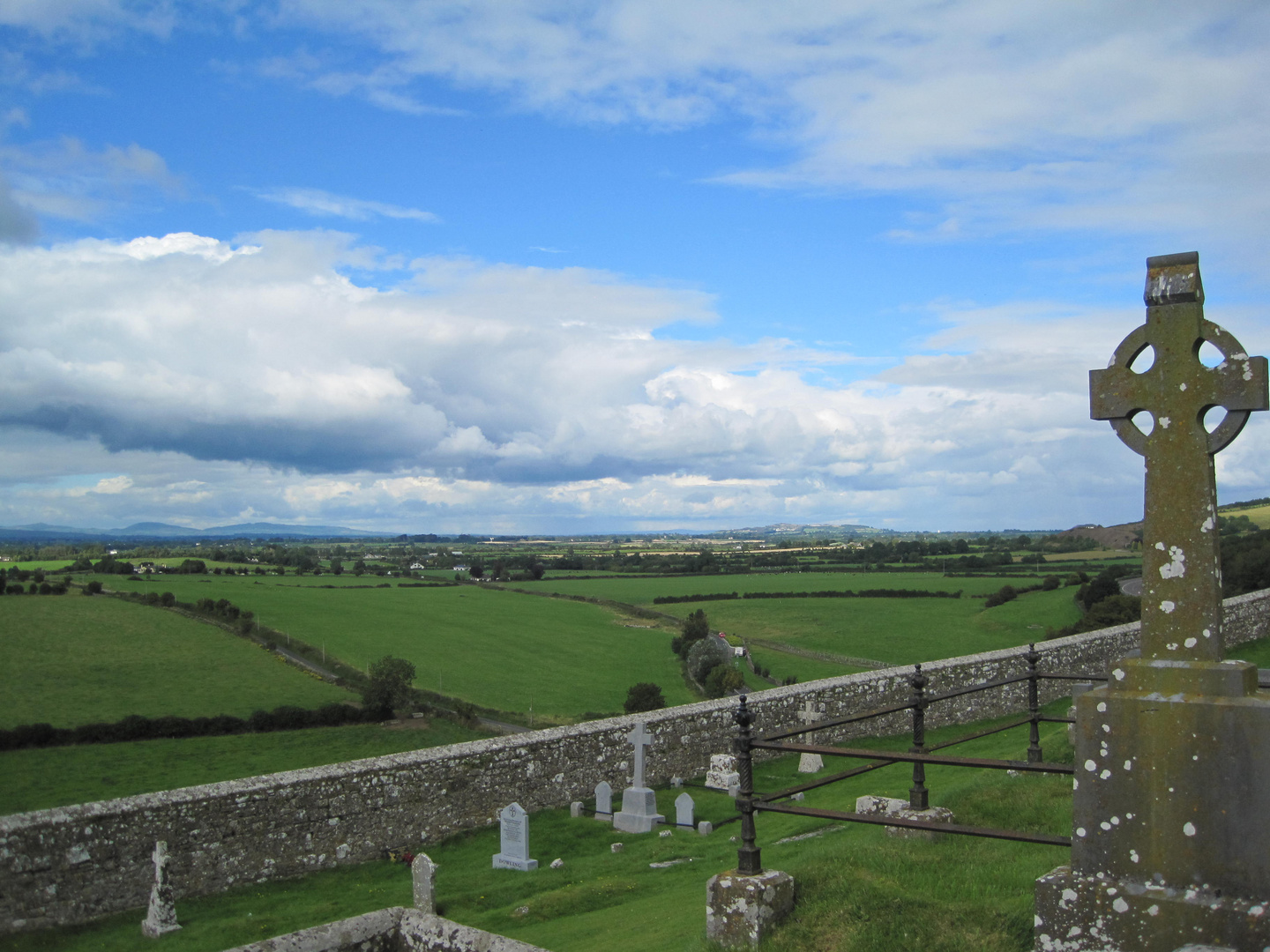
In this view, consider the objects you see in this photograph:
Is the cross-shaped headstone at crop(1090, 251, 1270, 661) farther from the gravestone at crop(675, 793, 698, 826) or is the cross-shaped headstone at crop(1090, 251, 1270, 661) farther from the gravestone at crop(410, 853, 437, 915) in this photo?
the gravestone at crop(675, 793, 698, 826)

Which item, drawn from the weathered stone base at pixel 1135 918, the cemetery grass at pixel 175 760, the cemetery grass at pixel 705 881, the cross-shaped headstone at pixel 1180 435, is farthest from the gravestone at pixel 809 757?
the cross-shaped headstone at pixel 1180 435

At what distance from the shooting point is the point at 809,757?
15539mm

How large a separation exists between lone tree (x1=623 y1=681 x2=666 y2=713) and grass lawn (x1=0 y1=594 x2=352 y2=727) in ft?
38.5

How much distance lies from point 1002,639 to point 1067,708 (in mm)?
29946

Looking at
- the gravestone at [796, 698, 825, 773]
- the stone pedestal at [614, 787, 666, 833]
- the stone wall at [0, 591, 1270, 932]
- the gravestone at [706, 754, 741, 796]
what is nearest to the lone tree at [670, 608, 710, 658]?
the gravestone at [796, 698, 825, 773]

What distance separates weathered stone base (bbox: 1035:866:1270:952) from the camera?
11.9 feet

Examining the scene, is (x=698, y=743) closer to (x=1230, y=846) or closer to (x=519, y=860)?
(x=519, y=860)

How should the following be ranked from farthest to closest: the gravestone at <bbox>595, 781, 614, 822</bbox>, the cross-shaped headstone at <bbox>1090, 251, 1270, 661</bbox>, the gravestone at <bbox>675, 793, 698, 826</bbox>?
the gravestone at <bbox>595, 781, 614, 822</bbox> → the gravestone at <bbox>675, 793, 698, 826</bbox> → the cross-shaped headstone at <bbox>1090, 251, 1270, 661</bbox>

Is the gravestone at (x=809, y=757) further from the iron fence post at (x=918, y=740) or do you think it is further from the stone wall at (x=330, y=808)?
the iron fence post at (x=918, y=740)

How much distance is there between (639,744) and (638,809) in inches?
40.3

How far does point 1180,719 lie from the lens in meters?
3.78

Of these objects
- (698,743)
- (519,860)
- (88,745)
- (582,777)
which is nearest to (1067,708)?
(698,743)

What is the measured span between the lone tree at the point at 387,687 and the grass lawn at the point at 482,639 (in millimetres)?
2805

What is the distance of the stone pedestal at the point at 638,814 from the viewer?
13.2 meters
